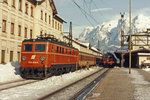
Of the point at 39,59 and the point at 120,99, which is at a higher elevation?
the point at 39,59

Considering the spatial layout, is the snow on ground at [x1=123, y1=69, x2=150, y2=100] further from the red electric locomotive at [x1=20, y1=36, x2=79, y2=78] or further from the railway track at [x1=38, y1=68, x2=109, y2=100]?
the red electric locomotive at [x1=20, y1=36, x2=79, y2=78]

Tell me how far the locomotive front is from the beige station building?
844 cm

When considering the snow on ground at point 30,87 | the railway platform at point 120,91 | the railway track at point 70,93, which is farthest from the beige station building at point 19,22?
the railway platform at point 120,91

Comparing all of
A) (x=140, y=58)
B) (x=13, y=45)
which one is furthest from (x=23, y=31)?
(x=140, y=58)

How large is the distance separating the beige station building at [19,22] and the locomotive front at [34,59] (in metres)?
8.44

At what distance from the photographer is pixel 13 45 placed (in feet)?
97.1

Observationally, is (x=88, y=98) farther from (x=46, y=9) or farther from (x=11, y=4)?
(x=46, y=9)

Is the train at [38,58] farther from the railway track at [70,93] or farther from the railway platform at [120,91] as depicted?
the railway platform at [120,91]

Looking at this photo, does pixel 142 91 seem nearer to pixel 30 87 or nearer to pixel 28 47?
pixel 30 87

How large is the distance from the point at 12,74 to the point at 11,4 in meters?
12.3

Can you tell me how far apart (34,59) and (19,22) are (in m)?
14.0

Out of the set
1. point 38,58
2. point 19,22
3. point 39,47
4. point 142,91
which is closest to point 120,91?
point 142,91

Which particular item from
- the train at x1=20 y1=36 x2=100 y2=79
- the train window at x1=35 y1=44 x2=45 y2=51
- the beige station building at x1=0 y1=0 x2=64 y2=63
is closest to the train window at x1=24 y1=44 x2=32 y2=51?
the train at x1=20 y1=36 x2=100 y2=79

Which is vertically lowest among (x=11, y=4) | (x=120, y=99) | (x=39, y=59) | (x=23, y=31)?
(x=120, y=99)
